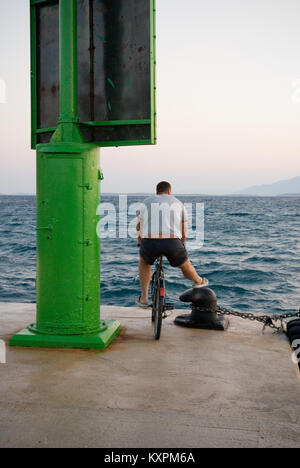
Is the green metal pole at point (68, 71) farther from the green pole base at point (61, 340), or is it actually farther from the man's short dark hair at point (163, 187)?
the green pole base at point (61, 340)

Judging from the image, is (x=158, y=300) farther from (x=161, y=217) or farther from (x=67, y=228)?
(x=67, y=228)

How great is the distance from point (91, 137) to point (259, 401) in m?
3.79

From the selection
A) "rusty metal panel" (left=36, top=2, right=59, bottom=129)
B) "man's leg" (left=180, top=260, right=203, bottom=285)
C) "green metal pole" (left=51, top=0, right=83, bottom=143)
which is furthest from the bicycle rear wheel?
"rusty metal panel" (left=36, top=2, right=59, bottom=129)

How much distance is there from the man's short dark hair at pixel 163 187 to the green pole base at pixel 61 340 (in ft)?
6.37

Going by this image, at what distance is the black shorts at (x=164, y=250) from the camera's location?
662cm

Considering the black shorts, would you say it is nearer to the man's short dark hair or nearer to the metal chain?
the man's short dark hair

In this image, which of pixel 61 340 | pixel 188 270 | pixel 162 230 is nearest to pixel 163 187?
pixel 162 230

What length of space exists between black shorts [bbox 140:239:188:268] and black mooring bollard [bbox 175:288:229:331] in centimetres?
81

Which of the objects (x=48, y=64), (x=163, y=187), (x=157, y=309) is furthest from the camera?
(x=48, y=64)

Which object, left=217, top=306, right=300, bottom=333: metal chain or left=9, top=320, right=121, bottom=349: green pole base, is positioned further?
left=217, top=306, right=300, bottom=333: metal chain

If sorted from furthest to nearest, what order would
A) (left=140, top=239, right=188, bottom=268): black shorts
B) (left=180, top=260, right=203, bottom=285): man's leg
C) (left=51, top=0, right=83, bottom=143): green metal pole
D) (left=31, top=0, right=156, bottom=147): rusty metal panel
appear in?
1. (left=180, top=260, right=203, bottom=285): man's leg
2. (left=140, top=239, right=188, bottom=268): black shorts
3. (left=31, top=0, right=156, bottom=147): rusty metal panel
4. (left=51, top=0, right=83, bottom=143): green metal pole

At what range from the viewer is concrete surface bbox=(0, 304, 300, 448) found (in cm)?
391

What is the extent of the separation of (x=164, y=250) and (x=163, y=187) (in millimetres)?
850

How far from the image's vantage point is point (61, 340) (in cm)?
624
